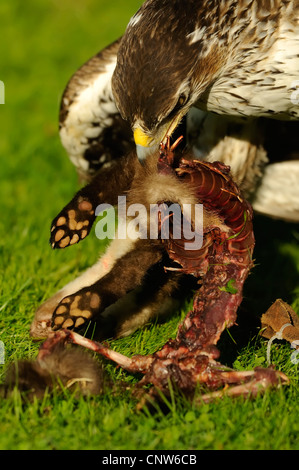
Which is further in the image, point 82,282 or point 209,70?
point 82,282

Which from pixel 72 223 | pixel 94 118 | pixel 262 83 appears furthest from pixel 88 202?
pixel 94 118

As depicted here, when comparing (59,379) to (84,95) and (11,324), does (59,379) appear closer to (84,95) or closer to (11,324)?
(11,324)

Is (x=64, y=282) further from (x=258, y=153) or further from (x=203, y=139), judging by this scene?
(x=258, y=153)

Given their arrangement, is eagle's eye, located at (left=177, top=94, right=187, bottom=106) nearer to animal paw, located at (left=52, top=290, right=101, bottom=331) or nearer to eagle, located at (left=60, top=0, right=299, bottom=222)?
eagle, located at (left=60, top=0, right=299, bottom=222)

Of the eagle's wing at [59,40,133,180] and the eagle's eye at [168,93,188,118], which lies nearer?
the eagle's eye at [168,93,188,118]

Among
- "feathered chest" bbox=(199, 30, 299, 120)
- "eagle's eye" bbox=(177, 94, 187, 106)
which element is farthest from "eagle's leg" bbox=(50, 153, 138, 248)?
"feathered chest" bbox=(199, 30, 299, 120)
